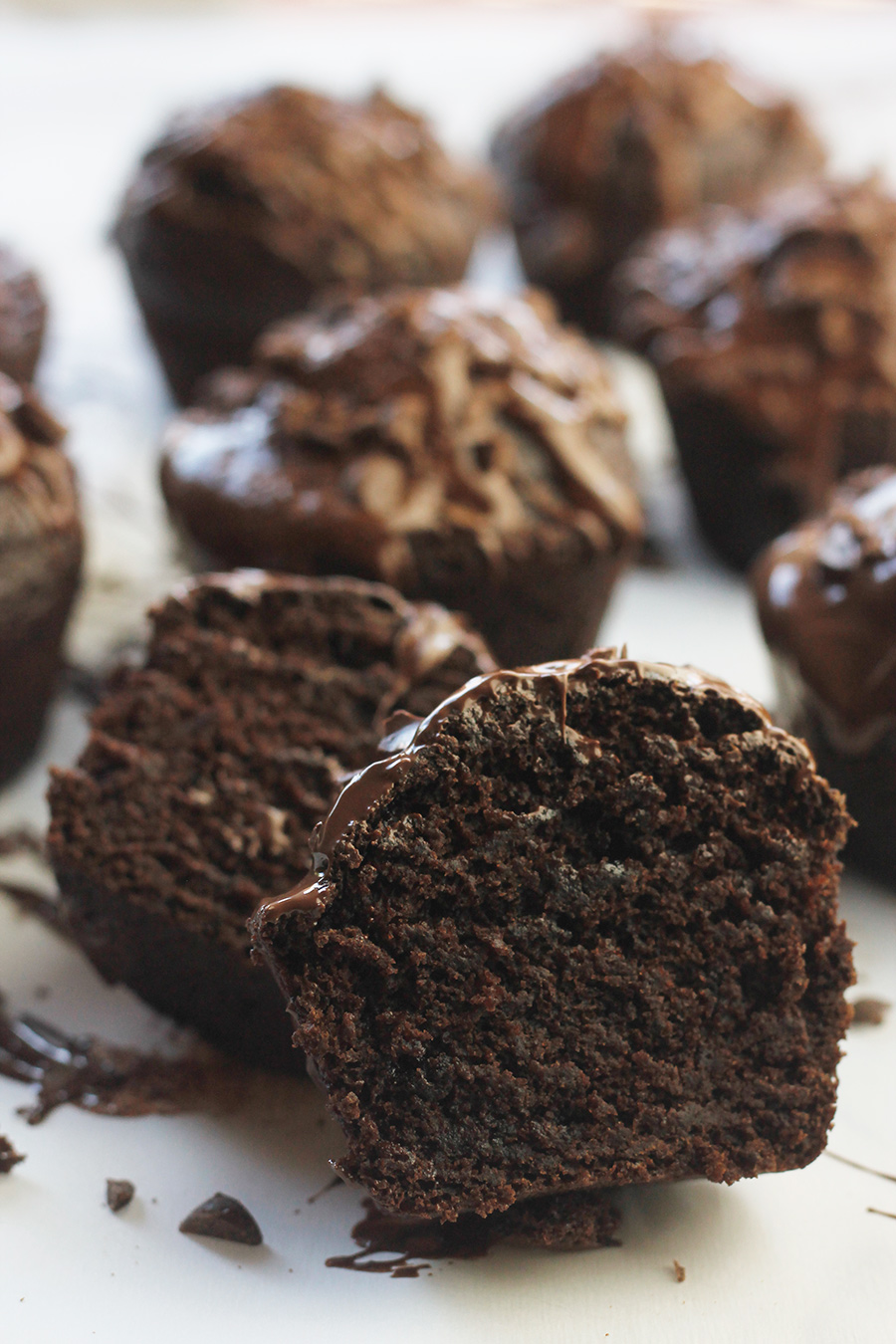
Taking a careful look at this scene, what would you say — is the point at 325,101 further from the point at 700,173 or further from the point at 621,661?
the point at 621,661

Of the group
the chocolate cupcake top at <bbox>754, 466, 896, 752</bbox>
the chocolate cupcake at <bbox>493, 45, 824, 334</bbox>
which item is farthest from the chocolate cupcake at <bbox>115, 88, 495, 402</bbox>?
the chocolate cupcake top at <bbox>754, 466, 896, 752</bbox>

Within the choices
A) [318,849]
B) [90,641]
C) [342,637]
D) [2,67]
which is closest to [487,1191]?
[318,849]

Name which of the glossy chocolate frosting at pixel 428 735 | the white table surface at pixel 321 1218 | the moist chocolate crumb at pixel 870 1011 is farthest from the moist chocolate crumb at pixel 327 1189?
the moist chocolate crumb at pixel 870 1011

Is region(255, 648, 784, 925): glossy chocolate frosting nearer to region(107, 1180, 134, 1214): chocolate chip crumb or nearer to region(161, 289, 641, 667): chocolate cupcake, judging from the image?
region(107, 1180, 134, 1214): chocolate chip crumb

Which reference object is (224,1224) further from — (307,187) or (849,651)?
(307,187)

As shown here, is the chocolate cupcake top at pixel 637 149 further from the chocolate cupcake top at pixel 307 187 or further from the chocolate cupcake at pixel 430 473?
the chocolate cupcake at pixel 430 473

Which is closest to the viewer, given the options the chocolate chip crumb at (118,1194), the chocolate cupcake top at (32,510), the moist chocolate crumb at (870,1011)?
the chocolate chip crumb at (118,1194)

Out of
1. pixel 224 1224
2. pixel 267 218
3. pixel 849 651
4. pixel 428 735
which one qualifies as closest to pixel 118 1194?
pixel 224 1224
